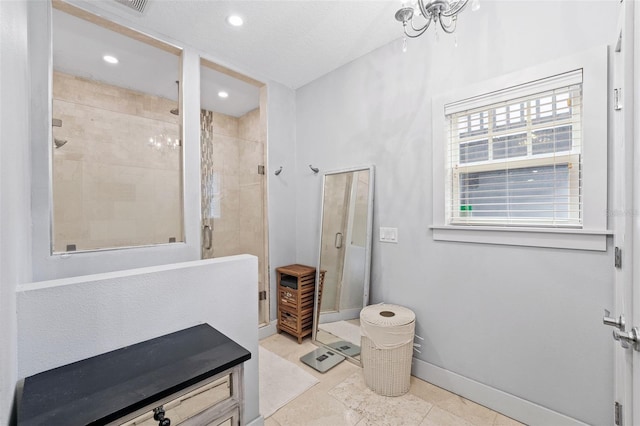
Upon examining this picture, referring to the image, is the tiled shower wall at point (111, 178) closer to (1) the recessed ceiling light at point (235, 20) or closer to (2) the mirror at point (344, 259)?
(1) the recessed ceiling light at point (235, 20)

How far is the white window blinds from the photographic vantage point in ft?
5.15

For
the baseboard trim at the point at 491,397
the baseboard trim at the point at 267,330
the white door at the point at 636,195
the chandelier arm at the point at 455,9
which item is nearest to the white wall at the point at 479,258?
the baseboard trim at the point at 491,397

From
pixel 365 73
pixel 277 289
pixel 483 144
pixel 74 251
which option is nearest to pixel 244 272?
pixel 74 251

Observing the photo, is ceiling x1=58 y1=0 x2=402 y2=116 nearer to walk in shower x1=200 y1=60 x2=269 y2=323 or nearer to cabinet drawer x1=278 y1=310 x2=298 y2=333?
walk in shower x1=200 y1=60 x2=269 y2=323

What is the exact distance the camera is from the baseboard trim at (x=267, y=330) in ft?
9.33

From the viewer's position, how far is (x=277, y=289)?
9.89ft

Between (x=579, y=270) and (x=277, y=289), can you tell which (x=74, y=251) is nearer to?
(x=277, y=289)

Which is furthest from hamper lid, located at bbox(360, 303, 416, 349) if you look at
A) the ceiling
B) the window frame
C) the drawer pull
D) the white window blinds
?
the ceiling

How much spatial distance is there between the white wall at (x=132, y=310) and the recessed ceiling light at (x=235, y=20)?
1828 mm

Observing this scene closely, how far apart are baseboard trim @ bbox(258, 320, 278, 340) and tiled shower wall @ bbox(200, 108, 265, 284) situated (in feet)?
1.53

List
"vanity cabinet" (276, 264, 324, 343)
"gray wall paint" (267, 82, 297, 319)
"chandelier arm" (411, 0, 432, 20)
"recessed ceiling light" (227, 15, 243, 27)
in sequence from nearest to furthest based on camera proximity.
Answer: "chandelier arm" (411, 0, 432, 20)
"recessed ceiling light" (227, 15, 243, 27)
"vanity cabinet" (276, 264, 324, 343)
"gray wall paint" (267, 82, 297, 319)

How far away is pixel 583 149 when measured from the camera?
1484 mm

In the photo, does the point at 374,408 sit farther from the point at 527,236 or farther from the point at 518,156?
the point at 518,156

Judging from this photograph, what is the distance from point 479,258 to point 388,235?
0.71m
